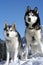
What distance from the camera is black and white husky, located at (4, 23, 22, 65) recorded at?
9503 mm

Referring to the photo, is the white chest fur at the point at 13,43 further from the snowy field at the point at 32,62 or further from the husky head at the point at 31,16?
the husky head at the point at 31,16

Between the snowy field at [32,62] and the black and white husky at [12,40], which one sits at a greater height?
the black and white husky at [12,40]

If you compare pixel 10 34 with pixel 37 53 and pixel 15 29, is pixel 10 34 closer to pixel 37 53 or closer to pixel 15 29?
pixel 15 29

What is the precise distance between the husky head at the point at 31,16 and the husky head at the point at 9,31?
711 mm

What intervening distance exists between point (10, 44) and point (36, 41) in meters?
1.29

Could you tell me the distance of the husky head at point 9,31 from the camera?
9.48 m

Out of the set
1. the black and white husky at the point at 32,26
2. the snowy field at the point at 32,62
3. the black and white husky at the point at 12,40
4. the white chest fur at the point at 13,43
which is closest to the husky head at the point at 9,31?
the black and white husky at the point at 12,40

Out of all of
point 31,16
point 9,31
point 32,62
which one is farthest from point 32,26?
point 32,62

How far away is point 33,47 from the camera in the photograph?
10805 millimetres

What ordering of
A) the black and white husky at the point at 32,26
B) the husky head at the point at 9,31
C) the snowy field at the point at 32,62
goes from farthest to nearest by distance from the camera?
the black and white husky at the point at 32,26 → the husky head at the point at 9,31 → the snowy field at the point at 32,62

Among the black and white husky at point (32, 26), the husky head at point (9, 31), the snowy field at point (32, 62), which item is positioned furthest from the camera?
the black and white husky at point (32, 26)

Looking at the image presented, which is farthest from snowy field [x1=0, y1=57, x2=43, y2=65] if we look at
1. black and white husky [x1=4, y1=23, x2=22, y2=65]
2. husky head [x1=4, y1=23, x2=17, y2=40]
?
husky head [x1=4, y1=23, x2=17, y2=40]

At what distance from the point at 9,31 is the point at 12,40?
16.6 inches

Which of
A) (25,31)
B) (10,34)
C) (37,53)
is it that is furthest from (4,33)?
(37,53)
